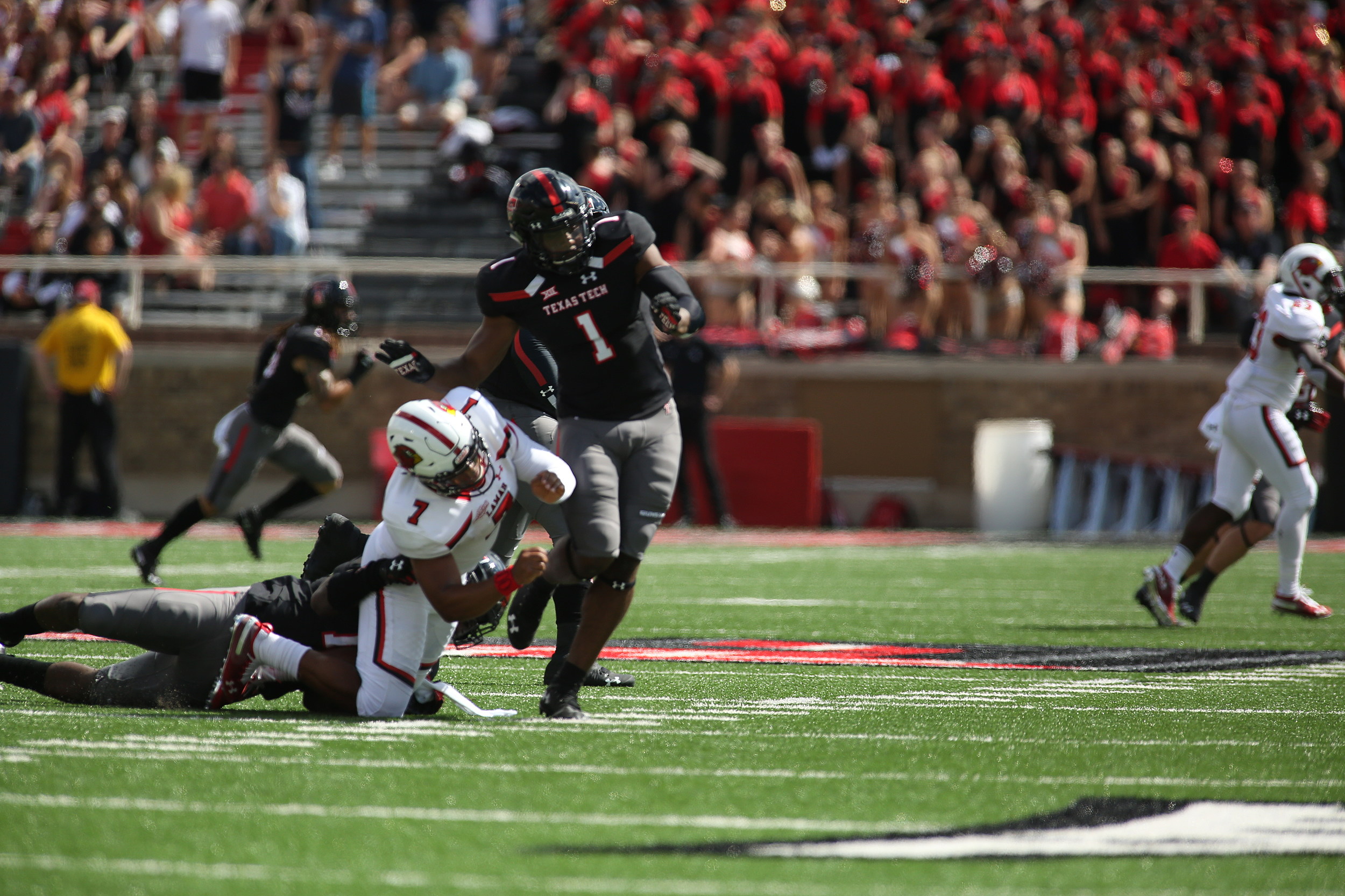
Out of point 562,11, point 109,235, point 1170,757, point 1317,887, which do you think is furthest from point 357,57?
point 1317,887

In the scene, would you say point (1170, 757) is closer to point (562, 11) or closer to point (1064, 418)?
point (1064, 418)

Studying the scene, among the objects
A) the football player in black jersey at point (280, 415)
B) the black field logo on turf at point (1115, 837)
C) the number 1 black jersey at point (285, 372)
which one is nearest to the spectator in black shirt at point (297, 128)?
the football player in black jersey at point (280, 415)

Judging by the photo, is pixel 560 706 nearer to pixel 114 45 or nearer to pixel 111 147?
pixel 111 147

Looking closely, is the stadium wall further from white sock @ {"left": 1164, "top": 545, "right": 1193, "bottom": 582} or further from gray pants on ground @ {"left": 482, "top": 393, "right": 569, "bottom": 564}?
gray pants on ground @ {"left": 482, "top": 393, "right": 569, "bottom": 564}

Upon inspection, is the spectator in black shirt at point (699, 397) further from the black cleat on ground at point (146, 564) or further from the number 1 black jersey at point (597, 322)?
the number 1 black jersey at point (597, 322)

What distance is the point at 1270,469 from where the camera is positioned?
9000 millimetres

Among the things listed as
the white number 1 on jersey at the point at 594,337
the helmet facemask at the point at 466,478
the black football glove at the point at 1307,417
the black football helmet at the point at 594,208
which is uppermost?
the black football helmet at the point at 594,208

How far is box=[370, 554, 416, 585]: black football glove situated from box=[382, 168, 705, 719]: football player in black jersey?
527mm

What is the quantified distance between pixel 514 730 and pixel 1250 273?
43.7ft

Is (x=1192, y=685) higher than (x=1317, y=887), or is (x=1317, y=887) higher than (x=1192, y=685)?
(x=1317, y=887)

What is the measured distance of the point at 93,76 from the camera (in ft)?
69.1

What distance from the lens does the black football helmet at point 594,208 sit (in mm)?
5699

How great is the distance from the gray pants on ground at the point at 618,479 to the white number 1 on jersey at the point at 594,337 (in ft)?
0.69

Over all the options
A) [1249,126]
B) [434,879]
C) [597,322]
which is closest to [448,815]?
[434,879]
